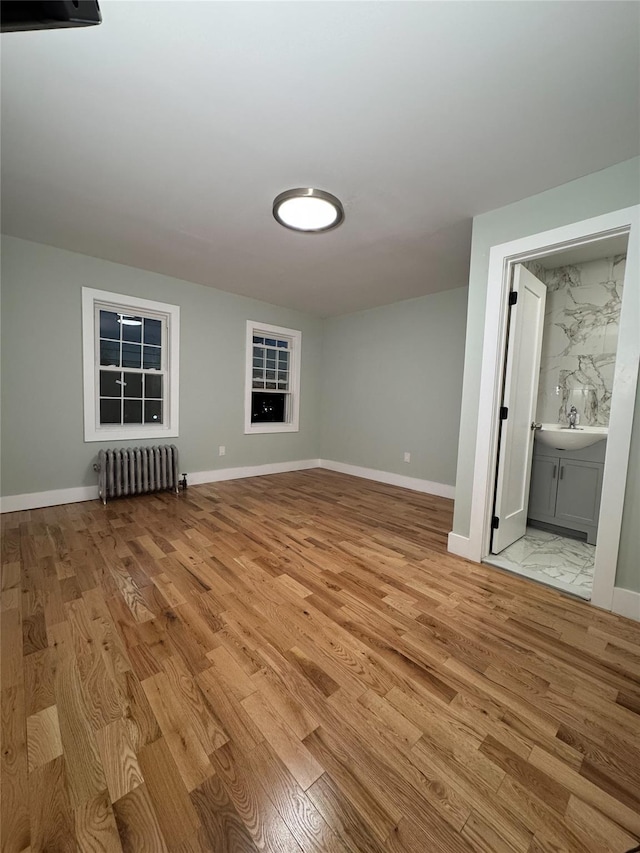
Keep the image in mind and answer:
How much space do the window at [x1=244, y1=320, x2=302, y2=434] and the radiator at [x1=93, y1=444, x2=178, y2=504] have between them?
4.04 feet

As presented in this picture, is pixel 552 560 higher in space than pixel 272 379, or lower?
lower

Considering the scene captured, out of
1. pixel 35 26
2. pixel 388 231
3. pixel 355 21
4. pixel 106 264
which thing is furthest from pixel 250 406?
pixel 35 26

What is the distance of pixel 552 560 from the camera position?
2486 millimetres

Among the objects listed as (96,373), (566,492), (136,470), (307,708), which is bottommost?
(307,708)

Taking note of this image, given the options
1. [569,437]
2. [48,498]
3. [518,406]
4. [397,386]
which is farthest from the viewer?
[397,386]

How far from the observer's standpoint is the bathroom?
8.89ft

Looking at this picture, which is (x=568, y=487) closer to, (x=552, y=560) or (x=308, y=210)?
(x=552, y=560)

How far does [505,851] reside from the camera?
2.72 feet

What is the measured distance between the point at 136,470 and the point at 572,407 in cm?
469

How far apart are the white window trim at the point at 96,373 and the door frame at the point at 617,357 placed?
136 inches

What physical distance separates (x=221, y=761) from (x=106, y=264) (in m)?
4.24

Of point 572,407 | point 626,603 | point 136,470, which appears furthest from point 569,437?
point 136,470

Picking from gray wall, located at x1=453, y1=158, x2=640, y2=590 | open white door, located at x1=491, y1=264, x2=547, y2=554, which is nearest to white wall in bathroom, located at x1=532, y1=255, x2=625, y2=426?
open white door, located at x1=491, y1=264, x2=547, y2=554

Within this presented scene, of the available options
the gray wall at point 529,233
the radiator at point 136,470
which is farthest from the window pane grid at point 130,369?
the gray wall at point 529,233
